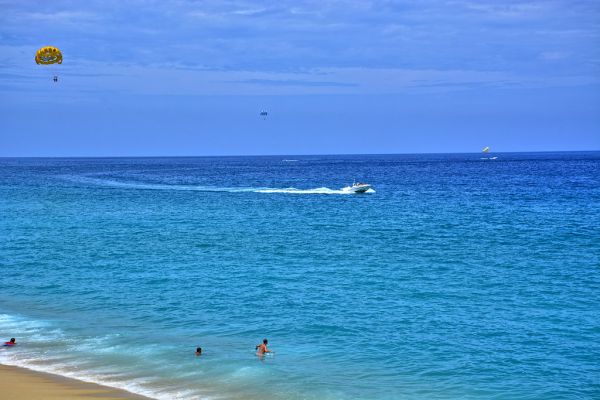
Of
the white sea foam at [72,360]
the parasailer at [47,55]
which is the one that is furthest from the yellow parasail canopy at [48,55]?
the white sea foam at [72,360]

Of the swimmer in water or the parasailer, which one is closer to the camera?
the swimmer in water

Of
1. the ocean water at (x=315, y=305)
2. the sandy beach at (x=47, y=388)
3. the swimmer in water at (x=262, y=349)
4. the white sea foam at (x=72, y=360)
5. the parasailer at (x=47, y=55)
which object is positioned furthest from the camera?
the parasailer at (x=47, y=55)

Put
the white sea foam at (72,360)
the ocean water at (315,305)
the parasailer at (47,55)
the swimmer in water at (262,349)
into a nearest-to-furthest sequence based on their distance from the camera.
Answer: the white sea foam at (72,360) < the ocean water at (315,305) < the swimmer in water at (262,349) < the parasailer at (47,55)

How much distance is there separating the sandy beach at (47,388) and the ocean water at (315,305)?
889 millimetres

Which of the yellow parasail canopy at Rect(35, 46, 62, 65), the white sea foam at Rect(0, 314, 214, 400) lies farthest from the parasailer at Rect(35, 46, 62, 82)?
the white sea foam at Rect(0, 314, 214, 400)

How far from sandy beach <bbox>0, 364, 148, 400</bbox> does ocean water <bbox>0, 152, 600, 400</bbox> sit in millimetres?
889

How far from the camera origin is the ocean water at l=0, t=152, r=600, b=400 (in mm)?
21703

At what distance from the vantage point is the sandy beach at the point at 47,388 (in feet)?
62.3

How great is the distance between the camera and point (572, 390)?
20594 mm

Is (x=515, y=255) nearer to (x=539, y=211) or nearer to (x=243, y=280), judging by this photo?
(x=243, y=280)

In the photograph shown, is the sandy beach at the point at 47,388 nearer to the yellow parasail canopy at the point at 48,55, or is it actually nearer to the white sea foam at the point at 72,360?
the white sea foam at the point at 72,360

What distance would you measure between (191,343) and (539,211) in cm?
5012

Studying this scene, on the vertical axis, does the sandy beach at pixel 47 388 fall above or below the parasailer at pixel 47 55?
below

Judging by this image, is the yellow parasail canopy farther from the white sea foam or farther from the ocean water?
the white sea foam
